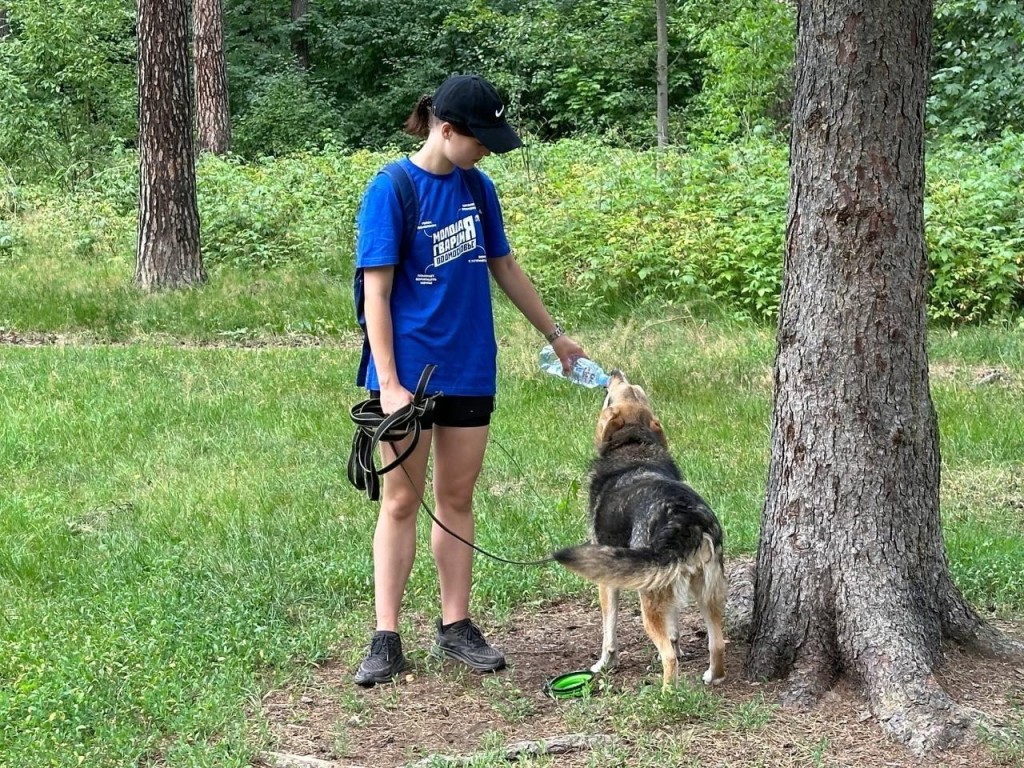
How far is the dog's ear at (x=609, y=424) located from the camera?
4.45 m

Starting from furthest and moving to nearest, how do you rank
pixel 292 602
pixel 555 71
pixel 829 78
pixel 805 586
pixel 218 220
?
pixel 555 71 < pixel 218 220 < pixel 292 602 < pixel 805 586 < pixel 829 78

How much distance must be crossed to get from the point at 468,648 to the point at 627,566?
3.33 ft

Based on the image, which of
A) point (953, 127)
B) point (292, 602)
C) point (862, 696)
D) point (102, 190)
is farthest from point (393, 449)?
point (953, 127)

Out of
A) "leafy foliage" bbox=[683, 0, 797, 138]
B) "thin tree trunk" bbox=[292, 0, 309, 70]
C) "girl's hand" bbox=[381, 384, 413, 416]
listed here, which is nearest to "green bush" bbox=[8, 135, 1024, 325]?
"leafy foliage" bbox=[683, 0, 797, 138]

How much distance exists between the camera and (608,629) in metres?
4.12

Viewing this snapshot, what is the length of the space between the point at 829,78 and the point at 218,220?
12.1 m

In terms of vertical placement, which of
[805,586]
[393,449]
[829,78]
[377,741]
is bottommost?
[377,741]

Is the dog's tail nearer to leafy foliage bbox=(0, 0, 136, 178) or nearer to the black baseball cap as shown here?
the black baseball cap

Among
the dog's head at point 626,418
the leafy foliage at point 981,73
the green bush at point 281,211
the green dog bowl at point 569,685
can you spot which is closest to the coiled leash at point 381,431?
the green dog bowl at point 569,685

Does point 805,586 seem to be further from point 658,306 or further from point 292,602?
point 658,306

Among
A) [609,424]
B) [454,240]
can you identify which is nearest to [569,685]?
[609,424]

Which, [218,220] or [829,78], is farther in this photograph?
[218,220]

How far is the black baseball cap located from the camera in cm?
372

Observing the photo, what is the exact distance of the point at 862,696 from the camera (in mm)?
3650
